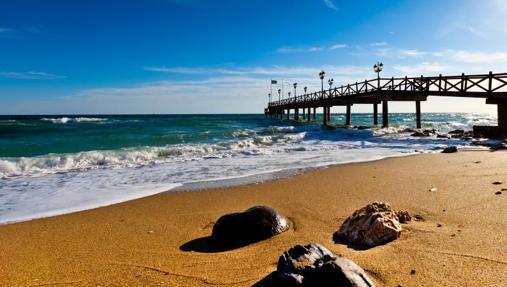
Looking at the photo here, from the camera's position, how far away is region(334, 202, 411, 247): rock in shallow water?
3.91 meters

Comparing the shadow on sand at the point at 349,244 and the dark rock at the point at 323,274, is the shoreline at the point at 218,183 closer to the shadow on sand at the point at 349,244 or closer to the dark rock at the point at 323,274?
the shadow on sand at the point at 349,244

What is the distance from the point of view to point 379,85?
28.3m

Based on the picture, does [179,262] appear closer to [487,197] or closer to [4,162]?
[487,197]

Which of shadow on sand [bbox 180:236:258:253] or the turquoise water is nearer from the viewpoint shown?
shadow on sand [bbox 180:236:258:253]

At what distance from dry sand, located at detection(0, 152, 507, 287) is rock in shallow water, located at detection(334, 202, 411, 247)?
13 cm

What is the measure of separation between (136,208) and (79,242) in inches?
72.2

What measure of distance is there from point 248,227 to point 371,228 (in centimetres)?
137

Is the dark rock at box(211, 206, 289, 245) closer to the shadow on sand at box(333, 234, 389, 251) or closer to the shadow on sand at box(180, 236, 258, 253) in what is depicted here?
the shadow on sand at box(180, 236, 258, 253)

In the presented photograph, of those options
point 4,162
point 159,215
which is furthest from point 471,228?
point 4,162

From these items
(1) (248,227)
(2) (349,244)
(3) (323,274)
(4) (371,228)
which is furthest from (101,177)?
(3) (323,274)

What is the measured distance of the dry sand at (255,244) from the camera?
339 cm

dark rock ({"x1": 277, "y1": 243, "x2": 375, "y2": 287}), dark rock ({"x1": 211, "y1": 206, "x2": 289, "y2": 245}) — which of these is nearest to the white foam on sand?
dark rock ({"x1": 211, "y1": 206, "x2": 289, "y2": 245})

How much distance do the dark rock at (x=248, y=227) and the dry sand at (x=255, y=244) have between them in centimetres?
15

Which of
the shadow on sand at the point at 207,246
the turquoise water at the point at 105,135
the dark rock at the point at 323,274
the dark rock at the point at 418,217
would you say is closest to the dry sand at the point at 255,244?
the shadow on sand at the point at 207,246
